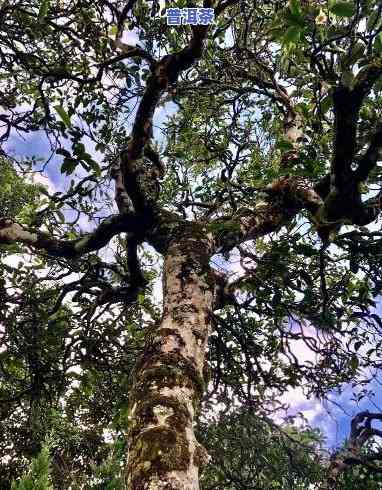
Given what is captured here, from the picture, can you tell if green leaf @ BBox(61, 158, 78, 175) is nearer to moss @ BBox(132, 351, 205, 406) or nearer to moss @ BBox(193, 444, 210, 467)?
moss @ BBox(132, 351, 205, 406)

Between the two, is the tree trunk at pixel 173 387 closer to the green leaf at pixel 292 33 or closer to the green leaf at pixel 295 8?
the green leaf at pixel 292 33

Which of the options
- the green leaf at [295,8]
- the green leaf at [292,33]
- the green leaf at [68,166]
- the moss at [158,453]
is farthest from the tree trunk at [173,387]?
the green leaf at [295,8]

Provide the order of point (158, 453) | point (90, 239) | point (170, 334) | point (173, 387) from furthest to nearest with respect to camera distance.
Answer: point (90, 239), point (170, 334), point (173, 387), point (158, 453)

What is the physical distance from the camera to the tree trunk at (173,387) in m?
1.87

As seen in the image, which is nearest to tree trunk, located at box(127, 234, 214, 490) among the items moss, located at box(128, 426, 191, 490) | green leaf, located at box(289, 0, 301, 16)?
moss, located at box(128, 426, 191, 490)

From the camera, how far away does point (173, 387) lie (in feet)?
7.68

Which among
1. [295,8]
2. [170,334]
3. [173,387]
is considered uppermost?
[295,8]

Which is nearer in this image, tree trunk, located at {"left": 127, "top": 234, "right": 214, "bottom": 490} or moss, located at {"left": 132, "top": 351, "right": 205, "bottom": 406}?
tree trunk, located at {"left": 127, "top": 234, "right": 214, "bottom": 490}

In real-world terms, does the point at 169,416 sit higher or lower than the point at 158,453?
higher

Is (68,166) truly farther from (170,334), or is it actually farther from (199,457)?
(199,457)

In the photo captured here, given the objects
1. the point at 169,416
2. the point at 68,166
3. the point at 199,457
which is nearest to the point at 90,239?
the point at 68,166

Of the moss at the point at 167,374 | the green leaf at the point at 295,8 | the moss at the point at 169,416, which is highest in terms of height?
the green leaf at the point at 295,8

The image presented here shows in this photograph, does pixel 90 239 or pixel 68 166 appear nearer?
pixel 68 166

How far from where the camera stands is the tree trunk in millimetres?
1865
